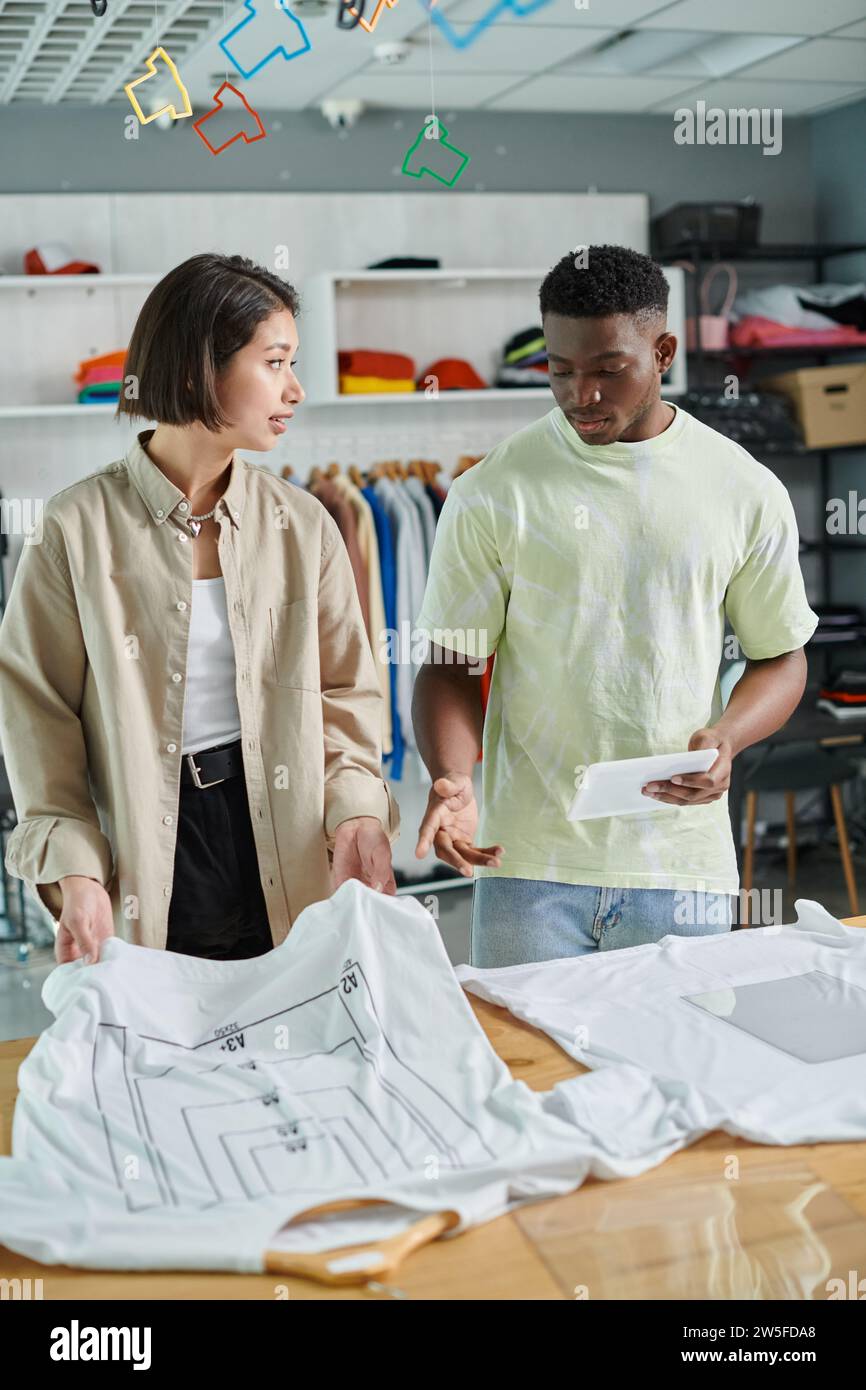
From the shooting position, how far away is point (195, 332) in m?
1.68

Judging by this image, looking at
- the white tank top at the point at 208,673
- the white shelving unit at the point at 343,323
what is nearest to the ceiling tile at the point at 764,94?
the white shelving unit at the point at 343,323

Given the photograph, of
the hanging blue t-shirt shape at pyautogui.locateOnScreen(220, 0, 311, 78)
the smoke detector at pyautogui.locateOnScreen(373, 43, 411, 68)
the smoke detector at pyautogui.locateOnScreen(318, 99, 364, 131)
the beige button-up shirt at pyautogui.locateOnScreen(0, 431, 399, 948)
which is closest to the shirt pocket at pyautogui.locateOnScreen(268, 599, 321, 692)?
the beige button-up shirt at pyautogui.locateOnScreen(0, 431, 399, 948)

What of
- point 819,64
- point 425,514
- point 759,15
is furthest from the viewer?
point 425,514

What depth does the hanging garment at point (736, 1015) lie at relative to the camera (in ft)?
4.24

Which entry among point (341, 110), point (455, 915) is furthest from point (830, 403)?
point (455, 915)

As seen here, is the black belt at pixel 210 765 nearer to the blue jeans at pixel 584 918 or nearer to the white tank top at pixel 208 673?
the white tank top at pixel 208 673

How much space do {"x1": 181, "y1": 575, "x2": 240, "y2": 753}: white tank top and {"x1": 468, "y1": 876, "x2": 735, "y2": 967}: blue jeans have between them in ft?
1.53

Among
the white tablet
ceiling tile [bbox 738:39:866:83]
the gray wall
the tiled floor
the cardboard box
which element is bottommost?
the tiled floor

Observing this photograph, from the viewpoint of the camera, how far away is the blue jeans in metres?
1.86

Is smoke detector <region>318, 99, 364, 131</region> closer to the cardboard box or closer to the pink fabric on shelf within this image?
the pink fabric on shelf

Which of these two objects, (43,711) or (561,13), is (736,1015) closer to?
(43,711)

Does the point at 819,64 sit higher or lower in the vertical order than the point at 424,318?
higher

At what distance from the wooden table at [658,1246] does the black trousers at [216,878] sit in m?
0.73

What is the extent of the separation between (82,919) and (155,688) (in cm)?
31
